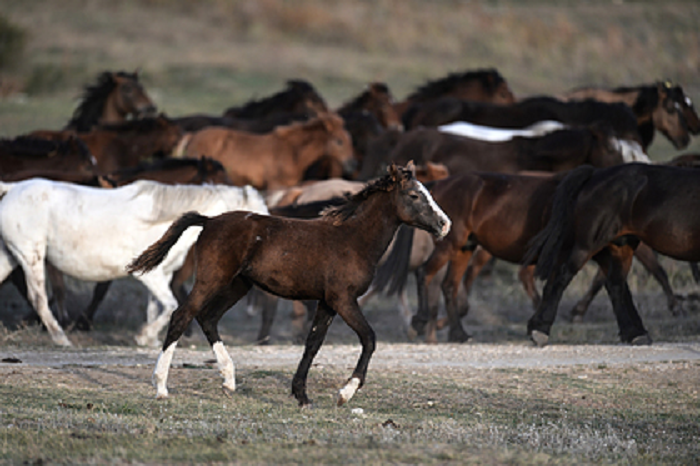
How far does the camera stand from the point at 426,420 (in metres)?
6.28

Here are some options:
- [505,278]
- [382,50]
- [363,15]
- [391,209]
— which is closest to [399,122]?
[505,278]

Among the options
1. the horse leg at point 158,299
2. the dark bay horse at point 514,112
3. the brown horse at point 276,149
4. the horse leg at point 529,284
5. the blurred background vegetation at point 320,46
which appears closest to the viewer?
the horse leg at point 158,299

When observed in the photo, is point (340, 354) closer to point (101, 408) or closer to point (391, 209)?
point (391, 209)

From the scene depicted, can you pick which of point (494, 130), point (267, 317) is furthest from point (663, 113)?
point (267, 317)

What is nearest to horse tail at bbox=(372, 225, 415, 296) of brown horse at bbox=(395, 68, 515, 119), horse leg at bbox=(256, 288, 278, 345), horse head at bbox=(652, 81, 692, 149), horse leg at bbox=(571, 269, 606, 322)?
horse leg at bbox=(256, 288, 278, 345)

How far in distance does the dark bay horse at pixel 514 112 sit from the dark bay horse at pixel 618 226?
646 centimetres

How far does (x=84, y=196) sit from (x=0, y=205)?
2.88ft

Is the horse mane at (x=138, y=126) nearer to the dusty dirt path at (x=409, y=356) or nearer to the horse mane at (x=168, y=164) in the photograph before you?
the horse mane at (x=168, y=164)

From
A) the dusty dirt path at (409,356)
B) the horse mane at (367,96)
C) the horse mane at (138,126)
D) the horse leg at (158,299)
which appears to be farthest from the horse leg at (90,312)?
the horse mane at (367,96)

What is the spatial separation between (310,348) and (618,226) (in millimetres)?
4474

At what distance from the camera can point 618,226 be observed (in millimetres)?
9977

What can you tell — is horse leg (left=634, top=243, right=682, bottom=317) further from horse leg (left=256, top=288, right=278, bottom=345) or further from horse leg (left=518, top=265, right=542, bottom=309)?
horse leg (left=256, top=288, right=278, bottom=345)

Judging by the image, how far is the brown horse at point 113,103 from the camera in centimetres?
1900

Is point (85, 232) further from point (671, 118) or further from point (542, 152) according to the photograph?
point (671, 118)
